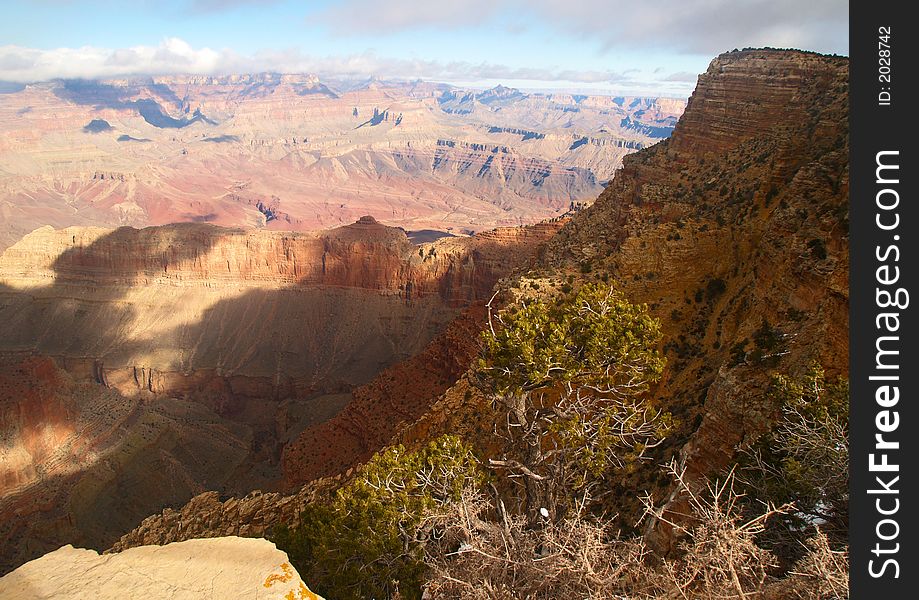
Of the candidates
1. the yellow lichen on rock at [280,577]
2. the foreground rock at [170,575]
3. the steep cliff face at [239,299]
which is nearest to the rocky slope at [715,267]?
the yellow lichen on rock at [280,577]

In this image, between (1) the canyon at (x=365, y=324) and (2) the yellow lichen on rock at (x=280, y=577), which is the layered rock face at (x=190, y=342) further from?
(2) the yellow lichen on rock at (x=280, y=577)

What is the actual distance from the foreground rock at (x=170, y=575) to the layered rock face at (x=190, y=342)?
1317 inches

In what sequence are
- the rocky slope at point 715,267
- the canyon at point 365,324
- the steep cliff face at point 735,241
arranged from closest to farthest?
the steep cliff face at point 735,241 → the rocky slope at point 715,267 → the canyon at point 365,324

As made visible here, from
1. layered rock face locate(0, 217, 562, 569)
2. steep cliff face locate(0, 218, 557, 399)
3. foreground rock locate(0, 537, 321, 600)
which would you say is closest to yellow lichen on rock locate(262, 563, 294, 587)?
foreground rock locate(0, 537, 321, 600)

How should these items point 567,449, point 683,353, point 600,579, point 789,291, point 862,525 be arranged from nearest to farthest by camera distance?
point 862,525, point 600,579, point 567,449, point 789,291, point 683,353

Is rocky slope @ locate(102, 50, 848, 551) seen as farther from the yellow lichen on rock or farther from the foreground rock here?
the foreground rock

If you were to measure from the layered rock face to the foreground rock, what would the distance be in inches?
1317

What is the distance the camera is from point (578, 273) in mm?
24922

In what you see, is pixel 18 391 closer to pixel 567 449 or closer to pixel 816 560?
pixel 567 449

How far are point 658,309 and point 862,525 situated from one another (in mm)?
15685

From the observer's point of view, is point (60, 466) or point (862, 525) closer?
point (862, 525)

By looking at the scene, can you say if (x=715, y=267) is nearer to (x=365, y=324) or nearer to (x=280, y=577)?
(x=280, y=577)

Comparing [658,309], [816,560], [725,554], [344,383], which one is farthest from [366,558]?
[344,383]

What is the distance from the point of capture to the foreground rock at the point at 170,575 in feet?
23.2
